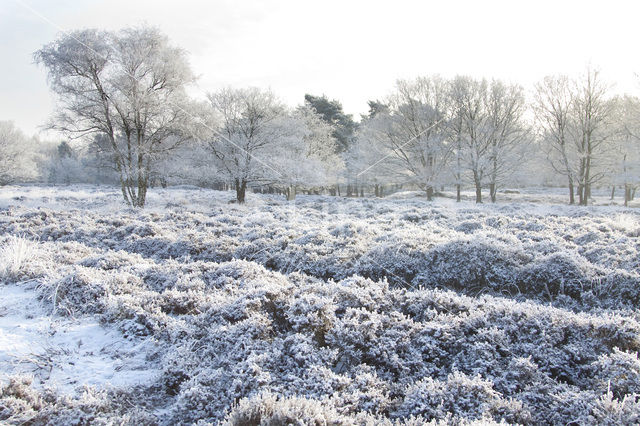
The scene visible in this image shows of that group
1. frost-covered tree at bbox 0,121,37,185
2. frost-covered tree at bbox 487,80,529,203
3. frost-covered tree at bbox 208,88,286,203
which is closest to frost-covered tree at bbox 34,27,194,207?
frost-covered tree at bbox 208,88,286,203

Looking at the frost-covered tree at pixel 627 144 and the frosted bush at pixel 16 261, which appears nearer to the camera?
the frosted bush at pixel 16 261

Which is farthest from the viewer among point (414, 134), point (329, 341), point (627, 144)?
point (414, 134)

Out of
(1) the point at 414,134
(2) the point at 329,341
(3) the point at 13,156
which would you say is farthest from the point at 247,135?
(3) the point at 13,156

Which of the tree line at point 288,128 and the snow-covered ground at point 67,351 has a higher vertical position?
the tree line at point 288,128

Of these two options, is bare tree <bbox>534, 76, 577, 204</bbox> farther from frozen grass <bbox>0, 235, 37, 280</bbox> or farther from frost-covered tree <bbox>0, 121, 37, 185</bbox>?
frost-covered tree <bbox>0, 121, 37, 185</bbox>

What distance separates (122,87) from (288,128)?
32.4 ft

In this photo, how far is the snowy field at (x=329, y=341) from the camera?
295 cm

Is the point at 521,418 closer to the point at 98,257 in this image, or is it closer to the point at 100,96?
the point at 98,257

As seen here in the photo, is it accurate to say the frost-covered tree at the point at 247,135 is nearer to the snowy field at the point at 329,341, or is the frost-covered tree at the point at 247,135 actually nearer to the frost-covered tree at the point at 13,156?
the snowy field at the point at 329,341

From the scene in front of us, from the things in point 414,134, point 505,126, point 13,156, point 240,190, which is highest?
point 505,126

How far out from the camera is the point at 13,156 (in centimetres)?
4150

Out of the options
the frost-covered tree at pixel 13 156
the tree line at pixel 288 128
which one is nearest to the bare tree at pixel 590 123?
the tree line at pixel 288 128

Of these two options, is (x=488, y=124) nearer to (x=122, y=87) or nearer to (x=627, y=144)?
(x=627, y=144)

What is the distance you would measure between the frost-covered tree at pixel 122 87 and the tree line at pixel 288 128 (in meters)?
0.05
